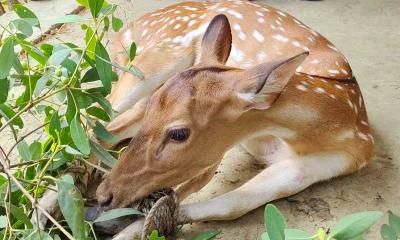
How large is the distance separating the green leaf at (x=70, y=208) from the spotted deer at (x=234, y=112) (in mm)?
537

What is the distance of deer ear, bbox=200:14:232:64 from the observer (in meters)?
3.04

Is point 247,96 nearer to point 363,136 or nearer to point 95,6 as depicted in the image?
point 95,6

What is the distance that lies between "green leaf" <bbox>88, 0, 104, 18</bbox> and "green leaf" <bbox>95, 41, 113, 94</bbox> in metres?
0.12

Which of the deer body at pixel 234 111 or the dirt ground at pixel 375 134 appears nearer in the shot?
the deer body at pixel 234 111

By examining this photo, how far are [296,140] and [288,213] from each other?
35cm

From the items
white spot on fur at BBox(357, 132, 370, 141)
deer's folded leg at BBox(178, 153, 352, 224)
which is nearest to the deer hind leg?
deer's folded leg at BBox(178, 153, 352, 224)

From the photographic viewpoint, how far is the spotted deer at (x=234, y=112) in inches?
107

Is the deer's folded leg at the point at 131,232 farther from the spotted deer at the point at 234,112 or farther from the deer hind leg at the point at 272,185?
the deer hind leg at the point at 272,185

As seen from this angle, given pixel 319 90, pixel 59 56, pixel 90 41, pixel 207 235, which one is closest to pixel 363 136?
pixel 319 90

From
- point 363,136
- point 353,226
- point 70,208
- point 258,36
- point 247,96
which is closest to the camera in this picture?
point 353,226

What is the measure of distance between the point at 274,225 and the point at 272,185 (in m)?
1.30

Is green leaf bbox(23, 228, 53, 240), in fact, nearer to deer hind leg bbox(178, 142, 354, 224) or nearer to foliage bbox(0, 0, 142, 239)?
foliage bbox(0, 0, 142, 239)

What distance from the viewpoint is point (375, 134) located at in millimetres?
3781

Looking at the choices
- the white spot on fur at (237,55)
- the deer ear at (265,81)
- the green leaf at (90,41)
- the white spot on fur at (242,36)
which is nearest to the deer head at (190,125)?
the deer ear at (265,81)
